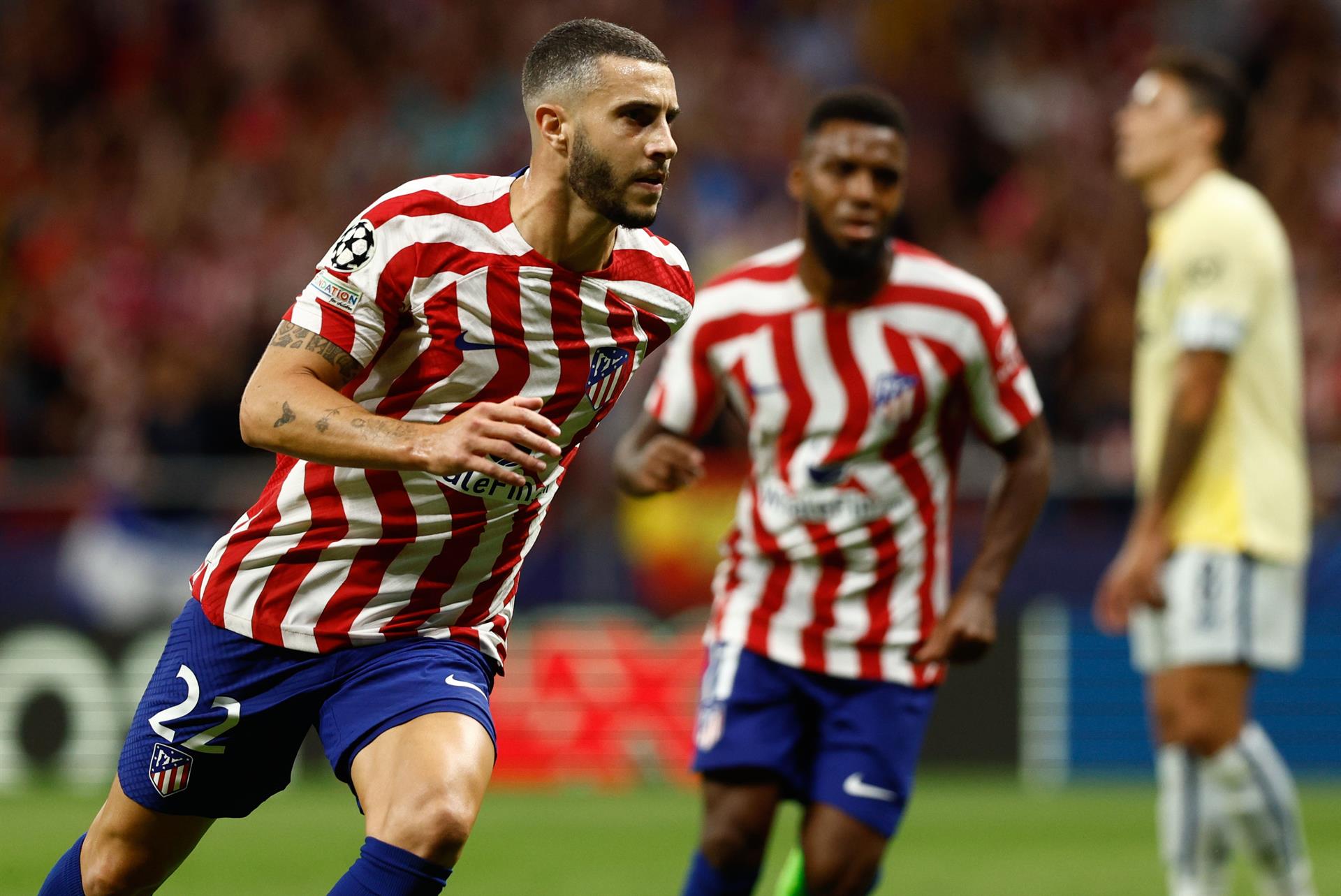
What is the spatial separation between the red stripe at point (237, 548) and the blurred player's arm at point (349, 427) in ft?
1.17

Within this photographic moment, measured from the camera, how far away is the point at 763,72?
1414 centimetres

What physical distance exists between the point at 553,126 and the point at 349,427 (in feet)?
2.60

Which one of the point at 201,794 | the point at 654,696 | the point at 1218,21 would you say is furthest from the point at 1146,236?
the point at 201,794

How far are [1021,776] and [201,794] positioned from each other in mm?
7375

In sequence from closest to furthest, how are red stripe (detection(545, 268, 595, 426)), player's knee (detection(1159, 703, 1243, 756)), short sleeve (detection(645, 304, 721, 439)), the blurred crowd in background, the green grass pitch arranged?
red stripe (detection(545, 268, 595, 426)), short sleeve (detection(645, 304, 721, 439)), player's knee (detection(1159, 703, 1243, 756)), the green grass pitch, the blurred crowd in background

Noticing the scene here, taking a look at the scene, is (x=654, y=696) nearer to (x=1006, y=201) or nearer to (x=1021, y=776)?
(x=1021, y=776)

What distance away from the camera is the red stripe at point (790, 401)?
536 centimetres

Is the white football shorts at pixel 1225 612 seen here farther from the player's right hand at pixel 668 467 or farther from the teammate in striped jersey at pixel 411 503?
the teammate in striped jersey at pixel 411 503

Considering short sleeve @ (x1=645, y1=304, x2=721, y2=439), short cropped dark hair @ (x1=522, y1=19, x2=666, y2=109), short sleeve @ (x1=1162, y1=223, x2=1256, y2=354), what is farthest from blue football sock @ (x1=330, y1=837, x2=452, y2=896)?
short sleeve @ (x1=1162, y1=223, x2=1256, y2=354)

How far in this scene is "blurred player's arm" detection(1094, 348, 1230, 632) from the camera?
5.73 metres

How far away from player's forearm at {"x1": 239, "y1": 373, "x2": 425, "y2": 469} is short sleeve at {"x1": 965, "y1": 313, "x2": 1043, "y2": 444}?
2.20 metres

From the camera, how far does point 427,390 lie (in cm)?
396

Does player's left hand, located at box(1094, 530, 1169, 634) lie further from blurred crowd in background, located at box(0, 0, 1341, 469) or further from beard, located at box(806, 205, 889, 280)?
blurred crowd in background, located at box(0, 0, 1341, 469)

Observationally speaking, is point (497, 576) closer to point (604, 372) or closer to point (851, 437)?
point (604, 372)
